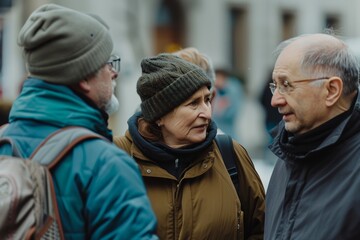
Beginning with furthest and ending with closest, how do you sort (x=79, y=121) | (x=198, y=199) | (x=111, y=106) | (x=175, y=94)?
1. (x=175, y=94)
2. (x=198, y=199)
3. (x=111, y=106)
4. (x=79, y=121)

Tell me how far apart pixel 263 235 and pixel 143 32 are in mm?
20262

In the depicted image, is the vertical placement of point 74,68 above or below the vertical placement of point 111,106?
above

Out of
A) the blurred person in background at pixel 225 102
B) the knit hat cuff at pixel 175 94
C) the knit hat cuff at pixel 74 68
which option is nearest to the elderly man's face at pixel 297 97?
the knit hat cuff at pixel 175 94

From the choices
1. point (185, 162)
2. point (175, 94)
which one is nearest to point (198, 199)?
point (185, 162)

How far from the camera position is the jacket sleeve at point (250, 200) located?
510 centimetres

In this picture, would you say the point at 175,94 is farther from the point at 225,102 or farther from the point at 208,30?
the point at 208,30

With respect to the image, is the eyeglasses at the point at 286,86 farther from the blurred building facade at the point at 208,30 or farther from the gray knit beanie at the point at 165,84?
the blurred building facade at the point at 208,30

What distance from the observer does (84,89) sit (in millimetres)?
3930

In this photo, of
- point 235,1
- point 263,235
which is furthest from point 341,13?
point 263,235

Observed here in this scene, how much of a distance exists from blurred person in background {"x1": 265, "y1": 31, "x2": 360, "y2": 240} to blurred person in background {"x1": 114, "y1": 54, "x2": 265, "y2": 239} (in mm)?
332

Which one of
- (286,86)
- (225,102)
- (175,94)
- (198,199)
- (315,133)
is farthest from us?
(225,102)

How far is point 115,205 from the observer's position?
12.2 ft

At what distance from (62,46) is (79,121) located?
11.0 inches

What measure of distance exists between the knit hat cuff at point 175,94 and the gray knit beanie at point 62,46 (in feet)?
3.70
